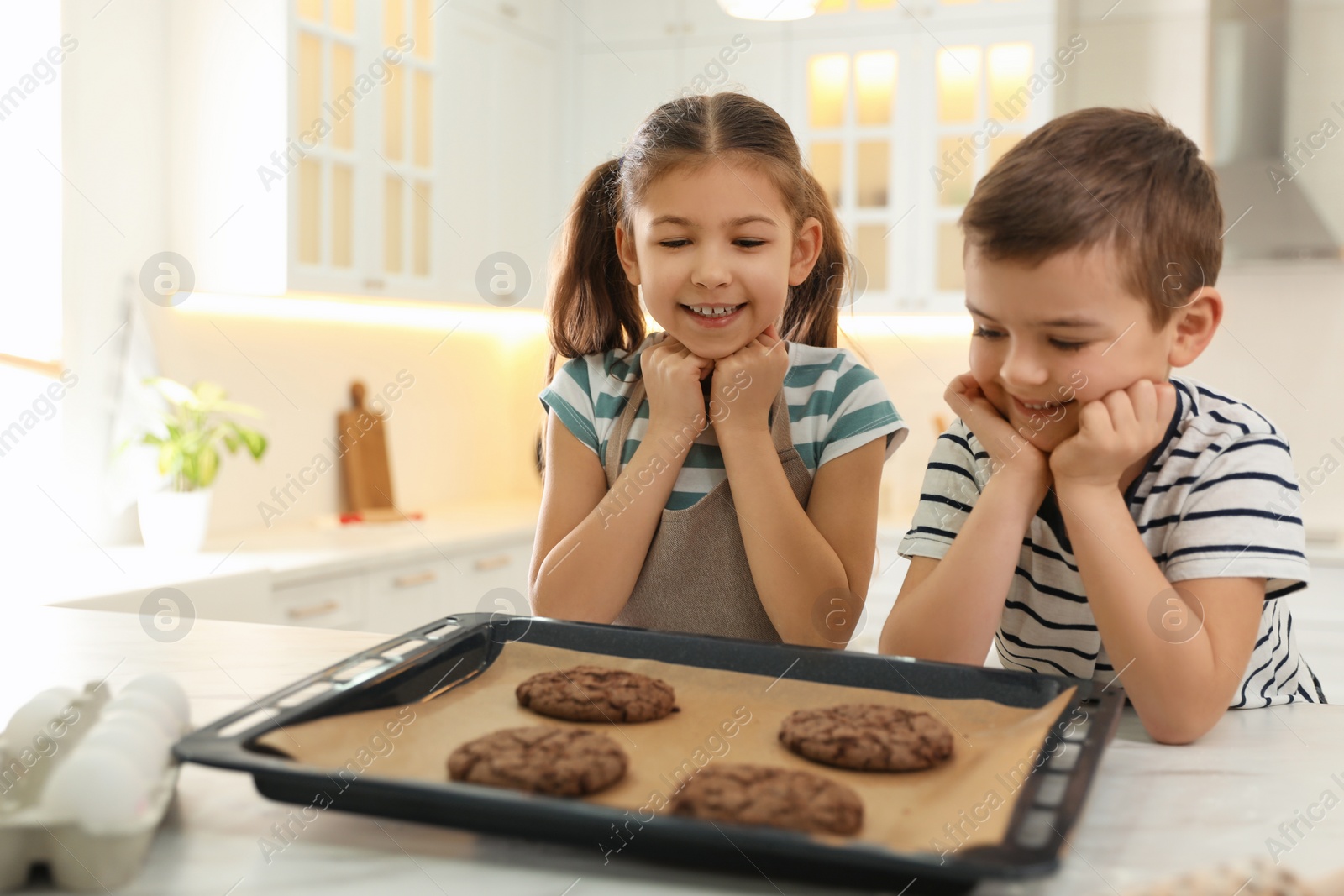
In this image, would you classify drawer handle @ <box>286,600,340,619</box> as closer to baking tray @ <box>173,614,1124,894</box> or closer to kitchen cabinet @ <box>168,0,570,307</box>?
kitchen cabinet @ <box>168,0,570,307</box>

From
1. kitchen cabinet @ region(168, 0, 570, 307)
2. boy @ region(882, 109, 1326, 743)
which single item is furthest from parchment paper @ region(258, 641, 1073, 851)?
kitchen cabinet @ region(168, 0, 570, 307)

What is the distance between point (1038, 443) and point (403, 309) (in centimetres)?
275

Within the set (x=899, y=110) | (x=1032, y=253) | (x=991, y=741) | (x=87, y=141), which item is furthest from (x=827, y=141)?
(x=991, y=741)

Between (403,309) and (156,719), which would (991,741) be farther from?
(403,309)

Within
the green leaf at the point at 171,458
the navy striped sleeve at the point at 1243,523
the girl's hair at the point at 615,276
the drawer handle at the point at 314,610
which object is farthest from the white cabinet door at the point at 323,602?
the navy striped sleeve at the point at 1243,523

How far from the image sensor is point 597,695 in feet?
2.41

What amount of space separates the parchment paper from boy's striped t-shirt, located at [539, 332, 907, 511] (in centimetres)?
45

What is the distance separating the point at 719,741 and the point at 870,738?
0.35 feet

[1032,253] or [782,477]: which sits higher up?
[1032,253]

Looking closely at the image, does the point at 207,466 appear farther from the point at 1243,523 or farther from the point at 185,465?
the point at 1243,523

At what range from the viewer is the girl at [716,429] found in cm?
117

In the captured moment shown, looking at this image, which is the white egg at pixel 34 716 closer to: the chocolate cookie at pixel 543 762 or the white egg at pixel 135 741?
the white egg at pixel 135 741

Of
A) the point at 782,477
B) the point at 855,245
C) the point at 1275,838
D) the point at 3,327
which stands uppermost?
the point at 855,245

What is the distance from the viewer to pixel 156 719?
58cm
